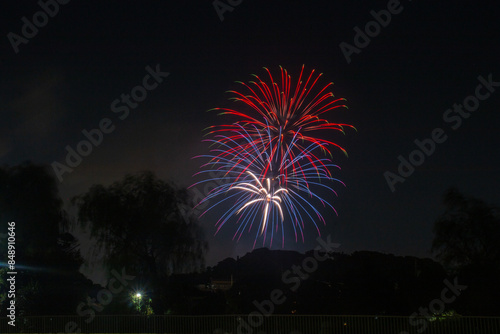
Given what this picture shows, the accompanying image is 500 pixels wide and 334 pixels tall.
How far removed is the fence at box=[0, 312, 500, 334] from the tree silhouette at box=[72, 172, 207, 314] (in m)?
8.81

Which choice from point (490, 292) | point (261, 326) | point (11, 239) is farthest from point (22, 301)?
point (490, 292)

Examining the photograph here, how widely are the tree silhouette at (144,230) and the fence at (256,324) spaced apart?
28.9ft

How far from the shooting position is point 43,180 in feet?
128

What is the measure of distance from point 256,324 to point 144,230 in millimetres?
15310

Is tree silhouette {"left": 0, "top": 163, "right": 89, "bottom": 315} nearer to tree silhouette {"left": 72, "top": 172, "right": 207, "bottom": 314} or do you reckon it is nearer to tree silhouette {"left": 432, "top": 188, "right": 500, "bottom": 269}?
tree silhouette {"left": 72, "top": 172, "right": 207, "bottom": 314}

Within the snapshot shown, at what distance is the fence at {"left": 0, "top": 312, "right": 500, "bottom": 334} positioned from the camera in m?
22.3

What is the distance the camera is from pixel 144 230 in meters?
38.6
